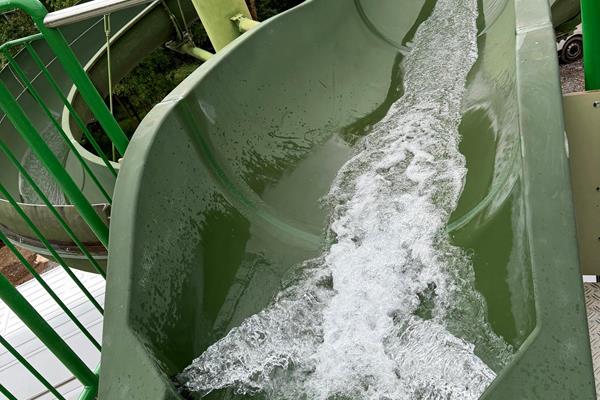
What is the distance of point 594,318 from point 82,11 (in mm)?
2161

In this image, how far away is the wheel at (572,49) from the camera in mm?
4633

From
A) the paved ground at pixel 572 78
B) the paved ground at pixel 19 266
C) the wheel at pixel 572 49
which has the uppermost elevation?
the wheel at pixel 572 49

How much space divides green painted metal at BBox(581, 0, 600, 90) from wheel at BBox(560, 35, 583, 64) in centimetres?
323

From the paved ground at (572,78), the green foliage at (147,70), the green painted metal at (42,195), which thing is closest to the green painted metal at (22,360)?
the green painted metal at (42,195)

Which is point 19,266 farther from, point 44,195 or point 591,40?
point 591,40

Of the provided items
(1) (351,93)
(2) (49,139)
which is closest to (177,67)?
(2) (49,139)

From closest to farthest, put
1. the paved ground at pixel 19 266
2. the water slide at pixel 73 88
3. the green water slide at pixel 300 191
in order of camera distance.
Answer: the green water slide at pixel 300 191 → the water slide at pixel 73 88 → the paved ground at pixel 19 266

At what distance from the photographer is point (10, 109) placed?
1630 millimetres

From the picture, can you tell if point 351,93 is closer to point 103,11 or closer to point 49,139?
point 103,11

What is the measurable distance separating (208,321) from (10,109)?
3.17 ft

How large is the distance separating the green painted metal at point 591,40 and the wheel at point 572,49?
3231 mm

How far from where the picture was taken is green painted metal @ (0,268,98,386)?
4.87 feet

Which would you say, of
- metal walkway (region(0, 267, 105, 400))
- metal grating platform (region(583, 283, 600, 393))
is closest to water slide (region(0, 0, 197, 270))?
metal walkway (region(0, 267, 105, 400))

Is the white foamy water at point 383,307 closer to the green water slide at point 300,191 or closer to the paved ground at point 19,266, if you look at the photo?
the green water slide at point 300,191
